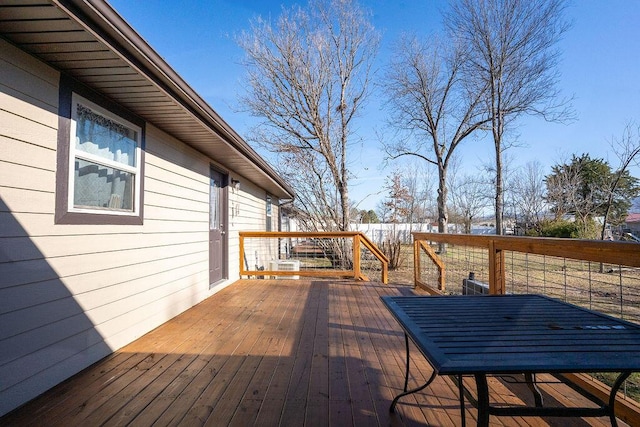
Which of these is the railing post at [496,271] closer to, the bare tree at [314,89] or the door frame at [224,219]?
the door frame at [224,219]

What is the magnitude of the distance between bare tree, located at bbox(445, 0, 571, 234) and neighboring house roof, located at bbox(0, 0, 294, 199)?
10270mm

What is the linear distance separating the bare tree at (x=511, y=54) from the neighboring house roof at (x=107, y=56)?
404 inches

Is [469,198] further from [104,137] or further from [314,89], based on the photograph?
[104,137]

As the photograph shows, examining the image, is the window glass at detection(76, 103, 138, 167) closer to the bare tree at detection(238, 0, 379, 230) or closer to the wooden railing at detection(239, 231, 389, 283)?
the wooden railing at detection(239, 231, 389, 283)

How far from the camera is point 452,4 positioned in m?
10.8

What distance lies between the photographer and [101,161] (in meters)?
2.52

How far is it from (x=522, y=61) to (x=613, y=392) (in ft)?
39.6

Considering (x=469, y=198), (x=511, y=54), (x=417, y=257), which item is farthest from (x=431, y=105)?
(x=417, y=257)

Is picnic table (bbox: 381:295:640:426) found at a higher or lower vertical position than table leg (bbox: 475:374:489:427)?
higher

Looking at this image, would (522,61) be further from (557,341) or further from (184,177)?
(557,341)

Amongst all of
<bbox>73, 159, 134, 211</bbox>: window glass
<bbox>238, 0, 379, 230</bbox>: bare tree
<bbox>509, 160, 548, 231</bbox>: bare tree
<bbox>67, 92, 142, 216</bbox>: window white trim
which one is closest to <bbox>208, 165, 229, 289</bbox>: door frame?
<bbox>67, 92, 142, 216</bbox>: window white trim

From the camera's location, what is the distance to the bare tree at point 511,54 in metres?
9.88

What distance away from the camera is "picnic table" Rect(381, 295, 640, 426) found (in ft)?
3.16

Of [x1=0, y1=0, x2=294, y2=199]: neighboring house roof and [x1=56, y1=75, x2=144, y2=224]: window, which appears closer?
[x1=0, y1=0, x2=294, y2=199]: neighboring house roof
